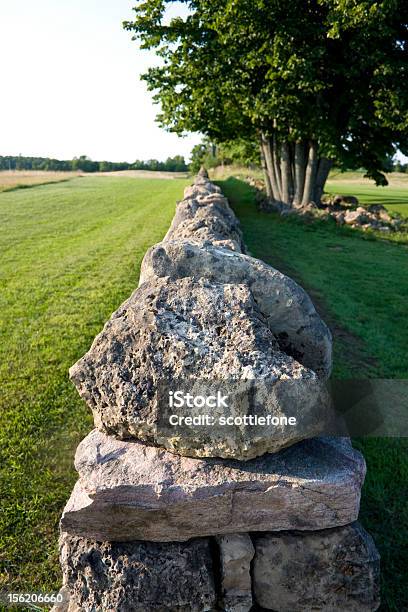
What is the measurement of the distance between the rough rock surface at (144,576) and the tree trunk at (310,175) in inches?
737

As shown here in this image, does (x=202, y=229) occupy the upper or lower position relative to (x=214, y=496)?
upper

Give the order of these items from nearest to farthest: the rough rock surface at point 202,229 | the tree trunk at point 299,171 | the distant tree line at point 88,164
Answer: the rough rock surface at point 202,229 → the tree trunk at point 299,171 → the distant tree line at point 88,164

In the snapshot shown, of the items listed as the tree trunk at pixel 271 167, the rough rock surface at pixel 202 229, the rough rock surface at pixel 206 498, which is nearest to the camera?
the rough rock surface at pixel 206 498

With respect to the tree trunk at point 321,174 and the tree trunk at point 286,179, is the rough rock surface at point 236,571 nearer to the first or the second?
the tree trunk at point 321,174

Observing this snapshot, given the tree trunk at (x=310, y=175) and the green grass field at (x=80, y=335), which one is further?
the tree trunk at (x=310, y=175)

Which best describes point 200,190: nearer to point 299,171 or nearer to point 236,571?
point 299,171

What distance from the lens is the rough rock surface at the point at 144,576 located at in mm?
2641

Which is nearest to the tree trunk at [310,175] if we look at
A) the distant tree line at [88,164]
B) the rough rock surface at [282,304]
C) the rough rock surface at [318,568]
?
the rough rock surface at [282,304]

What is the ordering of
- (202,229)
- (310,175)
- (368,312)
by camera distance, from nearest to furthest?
(202,229) < (368,312) < (310,175)

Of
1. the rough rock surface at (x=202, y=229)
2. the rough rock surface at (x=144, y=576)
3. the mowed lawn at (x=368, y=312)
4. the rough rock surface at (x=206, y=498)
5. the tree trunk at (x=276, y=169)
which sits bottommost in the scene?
the mowed lawn at (x=368, y=312)

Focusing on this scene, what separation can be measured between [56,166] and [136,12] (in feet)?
319

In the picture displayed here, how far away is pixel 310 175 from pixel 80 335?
15.5 m

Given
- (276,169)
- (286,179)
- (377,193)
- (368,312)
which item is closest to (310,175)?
(286,179)

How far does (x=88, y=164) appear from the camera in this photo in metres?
111
